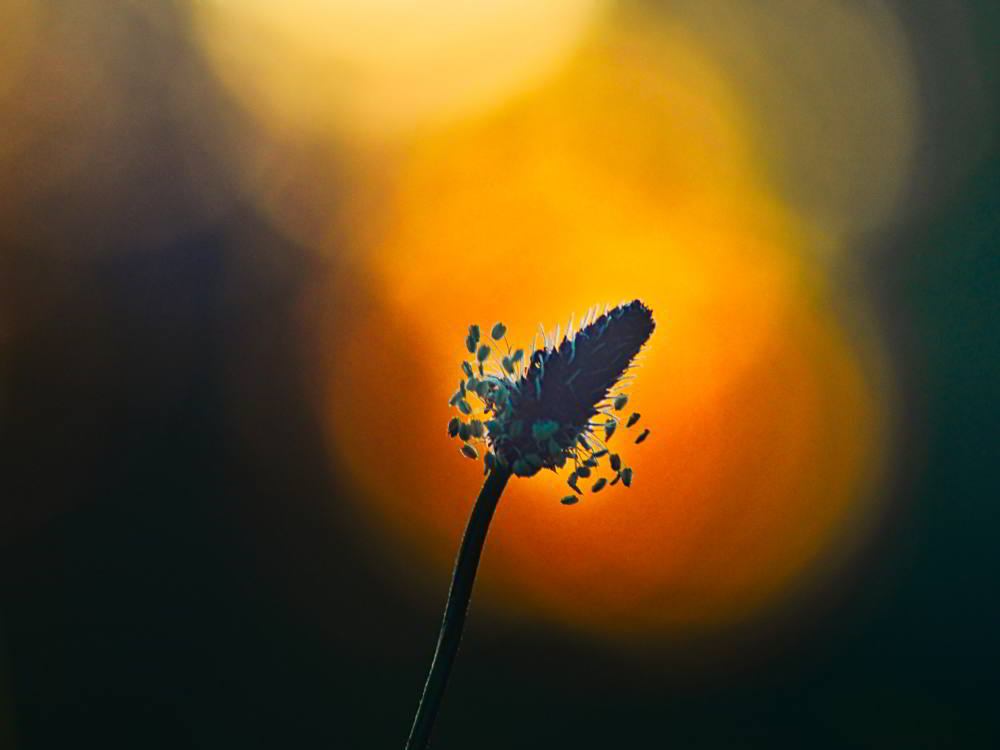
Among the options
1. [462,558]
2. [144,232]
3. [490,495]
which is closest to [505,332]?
[490,495]

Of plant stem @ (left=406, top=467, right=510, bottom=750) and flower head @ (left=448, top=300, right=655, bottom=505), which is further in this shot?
flower head @ (left=448, top=300, right=655, bottom=505)

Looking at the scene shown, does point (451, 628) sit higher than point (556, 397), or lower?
lower

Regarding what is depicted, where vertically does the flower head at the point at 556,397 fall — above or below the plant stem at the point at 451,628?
above

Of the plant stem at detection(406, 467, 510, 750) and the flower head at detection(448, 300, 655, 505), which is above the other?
the flower head at detection(448, 300, 655, 505)

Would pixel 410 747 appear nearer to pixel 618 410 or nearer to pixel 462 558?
pixel 462 558

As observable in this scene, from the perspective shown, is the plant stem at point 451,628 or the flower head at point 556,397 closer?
the plant stem at point 451,628
